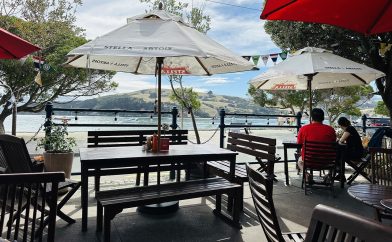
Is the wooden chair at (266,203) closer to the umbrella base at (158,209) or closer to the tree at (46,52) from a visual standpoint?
the umbrella base at (158,209)

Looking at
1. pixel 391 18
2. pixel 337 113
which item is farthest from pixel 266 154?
pixel 337 113

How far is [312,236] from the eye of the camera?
1.31 metres

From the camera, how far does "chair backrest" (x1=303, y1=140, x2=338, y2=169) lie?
4.91 meters

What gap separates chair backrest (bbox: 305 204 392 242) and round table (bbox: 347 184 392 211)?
121 cm

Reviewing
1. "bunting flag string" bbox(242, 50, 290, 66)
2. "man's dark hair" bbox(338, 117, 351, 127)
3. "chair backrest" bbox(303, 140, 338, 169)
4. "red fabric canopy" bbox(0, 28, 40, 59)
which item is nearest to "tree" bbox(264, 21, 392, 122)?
"bunting flag string" bbox(242, 50, 290, 66)

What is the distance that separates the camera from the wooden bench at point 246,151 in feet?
13.8

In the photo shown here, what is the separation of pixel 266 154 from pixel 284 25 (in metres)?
7.89

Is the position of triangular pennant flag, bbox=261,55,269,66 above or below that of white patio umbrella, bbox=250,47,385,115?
above

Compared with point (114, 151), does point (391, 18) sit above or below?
above

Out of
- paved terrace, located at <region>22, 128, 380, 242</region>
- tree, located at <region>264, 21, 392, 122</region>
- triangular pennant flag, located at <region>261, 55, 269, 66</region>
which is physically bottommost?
paved terrace, located at <region>22, 128, 380, 242</region>

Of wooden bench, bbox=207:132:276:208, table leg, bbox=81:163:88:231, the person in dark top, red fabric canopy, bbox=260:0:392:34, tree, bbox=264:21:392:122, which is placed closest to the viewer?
red fabric canopy, bbox=260:0:392:34

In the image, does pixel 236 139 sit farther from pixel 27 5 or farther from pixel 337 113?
pixel 337 113

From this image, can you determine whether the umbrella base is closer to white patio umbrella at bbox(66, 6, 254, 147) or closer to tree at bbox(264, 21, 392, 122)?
white patio umbrella at bbox(66, 6, 254, 147)

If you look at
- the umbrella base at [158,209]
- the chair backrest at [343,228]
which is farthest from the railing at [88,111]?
the chair backrest at [343,228]
